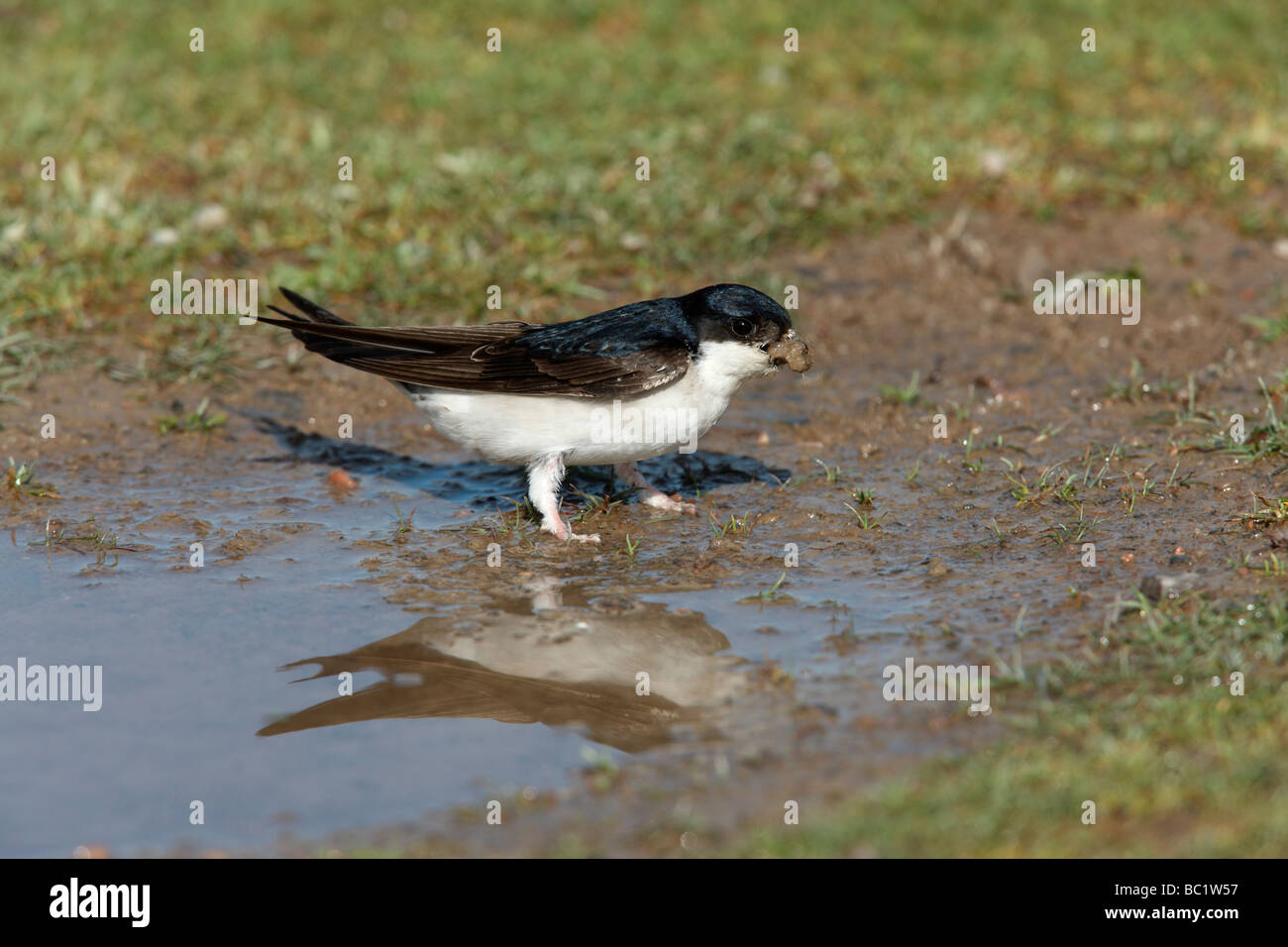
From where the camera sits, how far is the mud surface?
12.2 ft

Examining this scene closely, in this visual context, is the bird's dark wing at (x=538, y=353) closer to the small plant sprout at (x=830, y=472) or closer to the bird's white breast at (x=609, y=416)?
the bird's white breast at (x=609, y=416)

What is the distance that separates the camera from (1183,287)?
7.46 m

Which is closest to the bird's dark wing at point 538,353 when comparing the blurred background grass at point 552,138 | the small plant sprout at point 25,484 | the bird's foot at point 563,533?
the bird's foot at point 563,533

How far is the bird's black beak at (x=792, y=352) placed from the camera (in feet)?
17.3

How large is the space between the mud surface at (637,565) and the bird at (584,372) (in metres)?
0.39

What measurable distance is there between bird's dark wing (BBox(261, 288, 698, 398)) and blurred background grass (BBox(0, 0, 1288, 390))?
1.68 metres

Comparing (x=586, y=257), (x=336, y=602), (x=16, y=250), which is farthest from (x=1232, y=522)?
(x=16, y=250)

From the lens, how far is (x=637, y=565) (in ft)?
17.3

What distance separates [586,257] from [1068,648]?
405 centimetres

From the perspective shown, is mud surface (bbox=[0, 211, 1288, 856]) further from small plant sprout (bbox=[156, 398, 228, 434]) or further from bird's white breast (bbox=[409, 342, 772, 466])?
bird's white breast (bbox=[409, 342, 772, 466])

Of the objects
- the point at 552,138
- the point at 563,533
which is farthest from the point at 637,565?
the point at 552,138

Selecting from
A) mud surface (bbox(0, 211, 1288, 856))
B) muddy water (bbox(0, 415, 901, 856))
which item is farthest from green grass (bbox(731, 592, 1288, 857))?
muddy water (bbox(0, 415, 901, 856))

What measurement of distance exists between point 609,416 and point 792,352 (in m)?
0.70

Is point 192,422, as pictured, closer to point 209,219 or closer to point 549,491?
point 209,219
